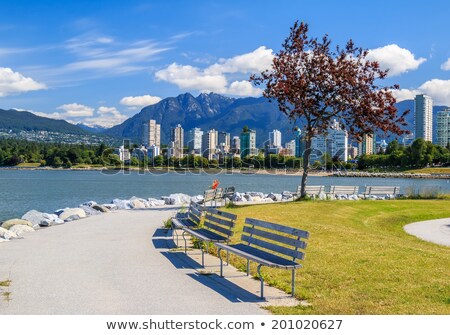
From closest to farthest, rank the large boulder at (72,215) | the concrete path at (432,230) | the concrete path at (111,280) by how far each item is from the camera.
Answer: the concrete path at (111,280)
the concrete path at (432,230)
the large boulder at (72,215)

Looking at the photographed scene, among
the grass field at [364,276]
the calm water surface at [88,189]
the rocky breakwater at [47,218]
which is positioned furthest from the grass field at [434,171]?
the grass field at [364,276]

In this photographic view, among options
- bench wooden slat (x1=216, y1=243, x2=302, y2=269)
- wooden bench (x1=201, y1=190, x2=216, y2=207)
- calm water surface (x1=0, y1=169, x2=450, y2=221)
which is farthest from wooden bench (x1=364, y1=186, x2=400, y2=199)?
bench wooden slat (x1=216, y1=243, x2=302, y2=269)

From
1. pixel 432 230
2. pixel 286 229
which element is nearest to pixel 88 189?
pixel 432 230

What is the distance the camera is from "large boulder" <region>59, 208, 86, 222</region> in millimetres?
21156

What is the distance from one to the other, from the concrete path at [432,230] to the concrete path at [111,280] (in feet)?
27.9

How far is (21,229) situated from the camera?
16.7 meters

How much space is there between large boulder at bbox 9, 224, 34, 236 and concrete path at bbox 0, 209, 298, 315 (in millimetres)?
1113

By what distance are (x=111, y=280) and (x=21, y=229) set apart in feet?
27.2

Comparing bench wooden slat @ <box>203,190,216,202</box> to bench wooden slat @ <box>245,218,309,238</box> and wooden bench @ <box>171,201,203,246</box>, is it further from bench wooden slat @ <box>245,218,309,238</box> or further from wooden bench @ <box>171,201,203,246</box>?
bench wooden slat @ <box>245,218,309,238</box>

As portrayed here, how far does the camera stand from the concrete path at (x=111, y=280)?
7738 mm

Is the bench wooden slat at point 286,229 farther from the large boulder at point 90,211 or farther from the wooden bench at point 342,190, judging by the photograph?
the wooden bench at point 342,190

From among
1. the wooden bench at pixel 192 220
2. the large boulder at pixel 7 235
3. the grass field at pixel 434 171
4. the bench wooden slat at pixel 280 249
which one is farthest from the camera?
the grass field at pixel 434 171

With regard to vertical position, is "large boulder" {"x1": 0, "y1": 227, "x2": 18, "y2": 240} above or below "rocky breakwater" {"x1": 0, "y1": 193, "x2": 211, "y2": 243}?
above
